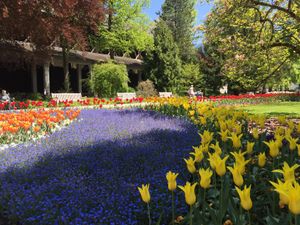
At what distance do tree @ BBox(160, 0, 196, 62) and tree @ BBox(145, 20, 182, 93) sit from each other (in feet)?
37.0

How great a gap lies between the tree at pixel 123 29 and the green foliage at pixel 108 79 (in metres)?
6.40

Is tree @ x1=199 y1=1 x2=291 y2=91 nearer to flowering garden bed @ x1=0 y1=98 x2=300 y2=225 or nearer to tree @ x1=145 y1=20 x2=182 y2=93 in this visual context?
flowering garden bed @ x1=0 y1=98 x2=300 y2=225

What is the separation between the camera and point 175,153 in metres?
4.32

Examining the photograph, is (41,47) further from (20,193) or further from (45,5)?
(20,193)

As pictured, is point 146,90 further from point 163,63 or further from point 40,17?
point 40,17

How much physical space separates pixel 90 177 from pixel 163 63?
2874 cm

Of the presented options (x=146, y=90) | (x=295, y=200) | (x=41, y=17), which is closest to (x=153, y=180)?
(x=295, y=200)

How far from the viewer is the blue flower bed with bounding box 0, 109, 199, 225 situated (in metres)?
2.80

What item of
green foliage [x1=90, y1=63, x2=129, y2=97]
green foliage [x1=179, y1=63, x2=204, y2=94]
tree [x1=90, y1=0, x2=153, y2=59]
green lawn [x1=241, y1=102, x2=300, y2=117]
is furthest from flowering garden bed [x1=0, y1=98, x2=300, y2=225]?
green foliage [x1=179, y1=63, x2=204, y2=94]

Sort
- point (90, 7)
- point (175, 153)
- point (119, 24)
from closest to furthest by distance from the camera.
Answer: point (175, 153) < point (90, 7) < point (119, 24)

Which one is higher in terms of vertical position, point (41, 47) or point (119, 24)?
point (119, 24)

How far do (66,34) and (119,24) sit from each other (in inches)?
552

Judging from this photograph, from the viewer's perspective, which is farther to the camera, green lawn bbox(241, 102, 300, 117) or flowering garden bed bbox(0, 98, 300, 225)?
green lawn bbox(241, 102, 300, 117)

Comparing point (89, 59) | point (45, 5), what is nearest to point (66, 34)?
point (45, 5)
